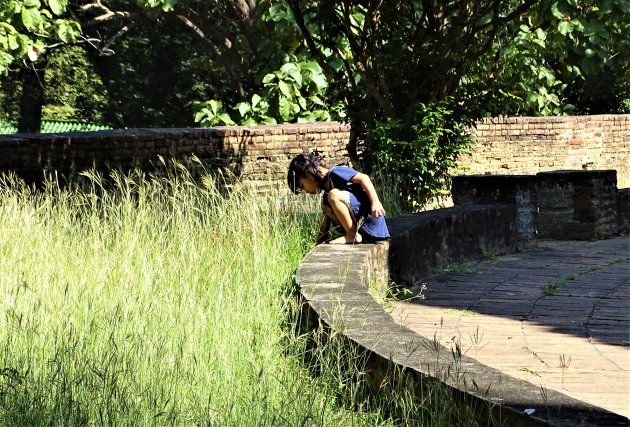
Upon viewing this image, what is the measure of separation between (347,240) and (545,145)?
12692 mm

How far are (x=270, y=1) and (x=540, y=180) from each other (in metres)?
6.22

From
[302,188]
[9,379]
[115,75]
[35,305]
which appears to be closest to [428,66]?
[302,188]

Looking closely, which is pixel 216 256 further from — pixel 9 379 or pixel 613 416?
pixel 613 416

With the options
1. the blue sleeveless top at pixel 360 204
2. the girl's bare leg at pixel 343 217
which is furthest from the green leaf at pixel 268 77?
the girl's bare leg at pixel 343 217

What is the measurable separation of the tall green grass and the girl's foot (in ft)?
1.13

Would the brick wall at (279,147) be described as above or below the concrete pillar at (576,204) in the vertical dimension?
above

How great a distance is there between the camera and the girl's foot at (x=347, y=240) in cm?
801

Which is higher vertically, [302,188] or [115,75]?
[115,75]

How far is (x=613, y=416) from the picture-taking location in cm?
379

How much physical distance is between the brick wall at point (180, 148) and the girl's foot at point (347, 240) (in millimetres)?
4551

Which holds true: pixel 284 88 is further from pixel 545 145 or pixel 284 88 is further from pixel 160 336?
pixel 160 336

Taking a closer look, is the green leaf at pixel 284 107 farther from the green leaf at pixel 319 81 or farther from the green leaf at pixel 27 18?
the green leaf at pixel 27 18

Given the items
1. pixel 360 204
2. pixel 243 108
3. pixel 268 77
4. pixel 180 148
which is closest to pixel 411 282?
pixel 360 204

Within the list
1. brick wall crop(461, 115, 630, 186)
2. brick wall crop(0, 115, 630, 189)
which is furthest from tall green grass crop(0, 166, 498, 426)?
brick wall crop(461, 115, 630, 186)
